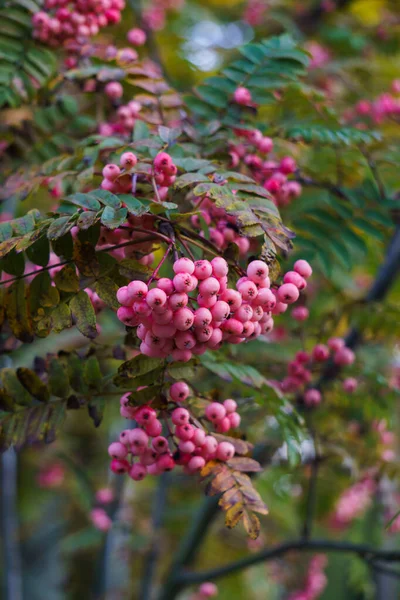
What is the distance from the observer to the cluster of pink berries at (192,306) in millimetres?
885

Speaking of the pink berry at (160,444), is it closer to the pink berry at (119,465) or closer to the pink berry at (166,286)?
the pink berry at (119,465)

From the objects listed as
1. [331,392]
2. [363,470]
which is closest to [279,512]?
[363,470]

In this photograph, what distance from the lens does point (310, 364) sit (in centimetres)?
175

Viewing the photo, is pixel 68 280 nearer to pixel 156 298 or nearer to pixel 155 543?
pixel 156 298

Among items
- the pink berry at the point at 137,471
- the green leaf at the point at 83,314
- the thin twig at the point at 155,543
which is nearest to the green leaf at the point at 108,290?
the green leaf at the point at 83,314

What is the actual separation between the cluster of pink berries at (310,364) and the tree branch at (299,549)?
414mm

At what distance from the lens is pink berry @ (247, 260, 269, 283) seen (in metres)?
0.94

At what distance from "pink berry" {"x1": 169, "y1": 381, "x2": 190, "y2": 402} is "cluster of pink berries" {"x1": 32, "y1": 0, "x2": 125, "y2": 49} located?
1.12m

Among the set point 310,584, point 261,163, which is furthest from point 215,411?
point 310,584

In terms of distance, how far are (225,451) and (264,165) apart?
2.42ft

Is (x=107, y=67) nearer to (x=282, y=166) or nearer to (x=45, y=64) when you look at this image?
(x=45, y=64)

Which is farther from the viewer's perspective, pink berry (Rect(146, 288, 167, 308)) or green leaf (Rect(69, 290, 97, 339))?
green leaf (Rect(69, 290, 97, 339))

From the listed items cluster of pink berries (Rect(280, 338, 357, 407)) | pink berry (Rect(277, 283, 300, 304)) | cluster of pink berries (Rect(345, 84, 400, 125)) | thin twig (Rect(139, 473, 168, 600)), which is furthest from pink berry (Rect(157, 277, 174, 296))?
thin twig (Rect(139, 473, 168, 600))

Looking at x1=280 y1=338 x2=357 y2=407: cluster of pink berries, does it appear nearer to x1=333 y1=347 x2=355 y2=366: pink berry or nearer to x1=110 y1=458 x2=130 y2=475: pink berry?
x1=333 y1=347 x2=355 y2=366: pink berry
